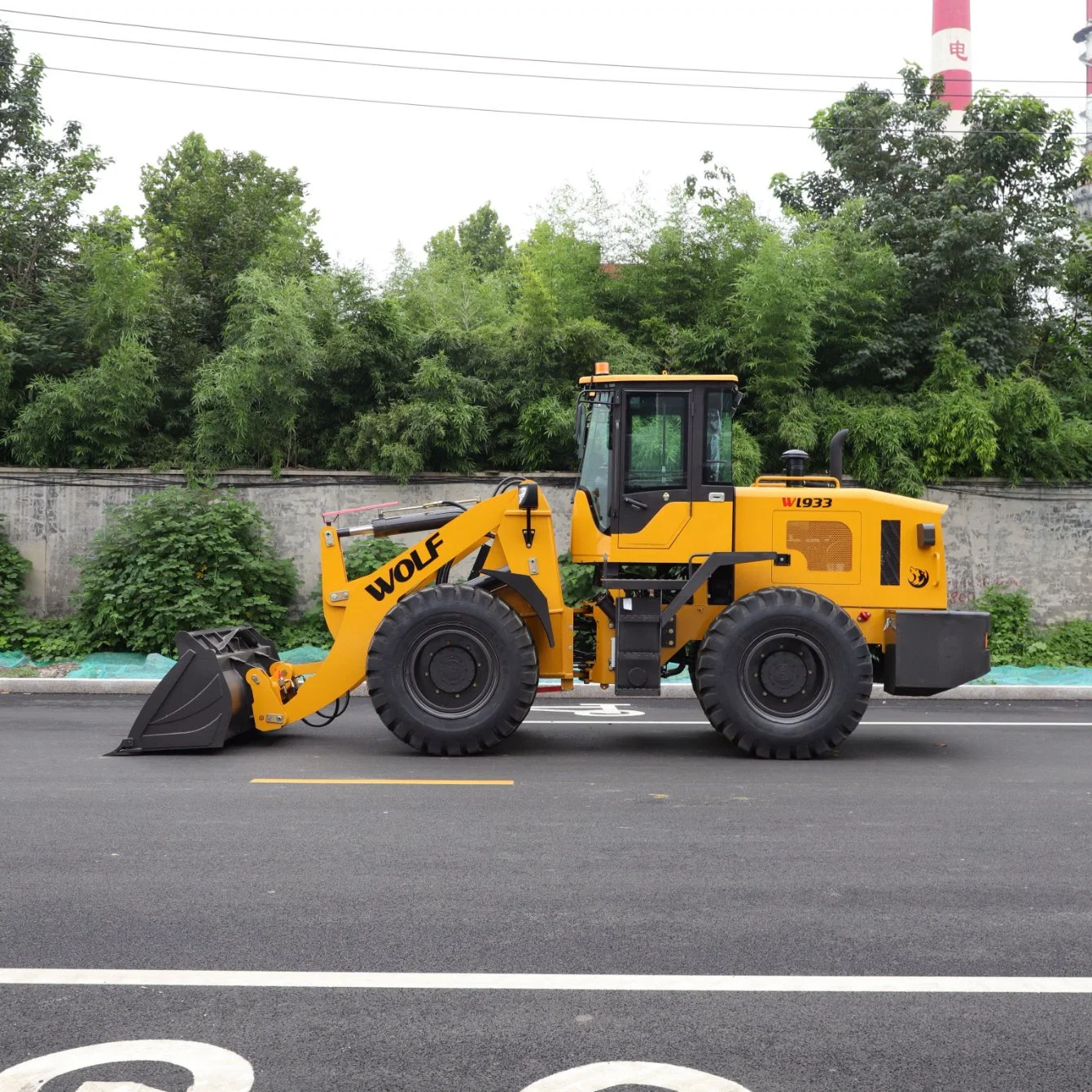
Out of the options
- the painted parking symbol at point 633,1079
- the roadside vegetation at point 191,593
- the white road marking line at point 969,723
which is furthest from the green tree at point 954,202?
the painted parking symbol at point 633,1079

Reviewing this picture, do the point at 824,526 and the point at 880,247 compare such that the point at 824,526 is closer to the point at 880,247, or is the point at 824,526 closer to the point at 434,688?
the point at 434,688

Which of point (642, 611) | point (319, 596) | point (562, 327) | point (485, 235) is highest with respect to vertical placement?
point (485, 235)

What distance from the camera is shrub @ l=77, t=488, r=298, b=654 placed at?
1459 centimetres

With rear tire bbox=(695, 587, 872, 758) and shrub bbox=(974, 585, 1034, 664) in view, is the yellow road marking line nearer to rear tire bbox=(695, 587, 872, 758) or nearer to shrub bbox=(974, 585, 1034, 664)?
rear tire bbox=(695, 587, 872, 758)

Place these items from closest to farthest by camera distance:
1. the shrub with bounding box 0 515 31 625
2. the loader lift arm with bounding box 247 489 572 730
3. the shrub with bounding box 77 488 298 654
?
the loader lift arm with bounding box 247 489 572 730 → the shrub with bounding box 77 488 298 654 → the shrub with bounding box 0 515 31 625

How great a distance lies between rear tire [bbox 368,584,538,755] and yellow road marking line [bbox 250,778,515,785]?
0.89m

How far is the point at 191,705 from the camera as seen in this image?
8820 mm

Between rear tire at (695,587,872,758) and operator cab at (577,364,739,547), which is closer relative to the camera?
rear tire at (695,587,872,758)

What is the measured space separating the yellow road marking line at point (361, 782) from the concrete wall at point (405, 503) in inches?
327

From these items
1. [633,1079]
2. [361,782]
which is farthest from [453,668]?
[633,1079]

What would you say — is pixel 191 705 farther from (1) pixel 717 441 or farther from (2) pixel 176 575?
(2) pixel 176 575

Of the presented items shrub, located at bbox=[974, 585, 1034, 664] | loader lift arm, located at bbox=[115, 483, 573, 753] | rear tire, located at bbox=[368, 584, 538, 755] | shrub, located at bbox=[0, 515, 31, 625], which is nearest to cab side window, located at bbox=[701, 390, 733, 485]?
loader lift arm, located at bbox=[115, 483, 573, 753]

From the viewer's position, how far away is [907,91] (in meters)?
21.8

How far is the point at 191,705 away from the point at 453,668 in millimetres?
2005
